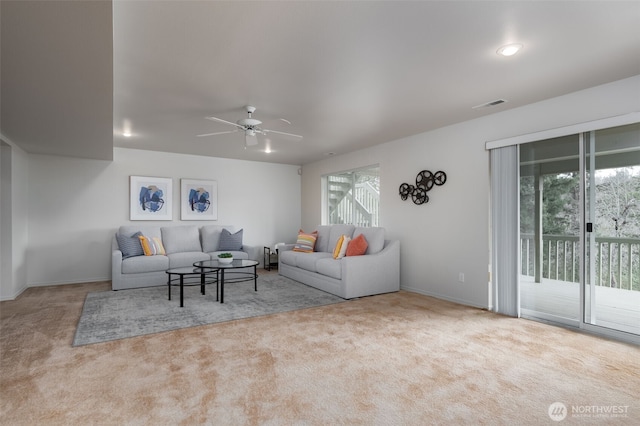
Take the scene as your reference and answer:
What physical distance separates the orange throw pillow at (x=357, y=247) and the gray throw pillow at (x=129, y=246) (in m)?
3.52

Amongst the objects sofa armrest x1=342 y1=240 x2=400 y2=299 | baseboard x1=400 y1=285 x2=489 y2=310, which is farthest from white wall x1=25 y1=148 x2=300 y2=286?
baseboard x1=400 y1=285 x2=489 y2=310

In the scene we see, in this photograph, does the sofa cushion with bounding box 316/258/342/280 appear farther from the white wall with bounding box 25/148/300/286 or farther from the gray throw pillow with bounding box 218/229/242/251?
the white wall with bounding box 25/148/300/286

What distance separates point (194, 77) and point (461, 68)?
235cm

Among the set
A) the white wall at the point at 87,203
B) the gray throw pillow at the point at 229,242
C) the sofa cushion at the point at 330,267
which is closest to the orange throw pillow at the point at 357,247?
the sofa cushion at the point at 330,267

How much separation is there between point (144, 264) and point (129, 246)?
18.7 inches

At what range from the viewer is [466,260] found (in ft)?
14.7

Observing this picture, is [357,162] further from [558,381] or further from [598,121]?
[558,381]

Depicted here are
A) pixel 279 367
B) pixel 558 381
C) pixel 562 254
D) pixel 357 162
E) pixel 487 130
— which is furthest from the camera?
pixel 357 162

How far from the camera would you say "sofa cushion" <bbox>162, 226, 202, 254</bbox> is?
6.27m

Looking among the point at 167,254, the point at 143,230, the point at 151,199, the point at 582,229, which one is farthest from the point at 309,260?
the point at 582,229

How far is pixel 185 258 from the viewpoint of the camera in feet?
19.2

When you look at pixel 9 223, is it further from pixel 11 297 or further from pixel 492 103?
pixel 492 103

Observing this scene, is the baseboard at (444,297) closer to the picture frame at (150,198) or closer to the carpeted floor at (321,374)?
the carpeted floor at (321,374)

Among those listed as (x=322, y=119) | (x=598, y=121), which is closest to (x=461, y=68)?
(x=598, y=121)
